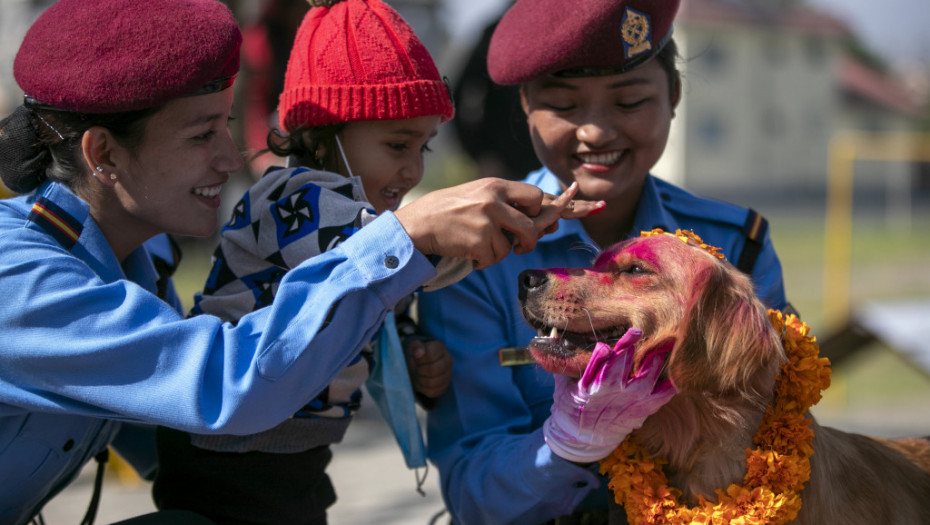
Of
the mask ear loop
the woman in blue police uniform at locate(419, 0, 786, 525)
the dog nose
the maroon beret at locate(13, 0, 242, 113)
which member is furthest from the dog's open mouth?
the maroon beret at locate(13, 0, 242, 113)

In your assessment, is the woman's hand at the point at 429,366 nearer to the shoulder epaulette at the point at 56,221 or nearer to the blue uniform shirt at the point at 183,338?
the blue uniform shirt at the point at 183,338

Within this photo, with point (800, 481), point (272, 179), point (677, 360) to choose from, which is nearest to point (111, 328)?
point (272, 179)

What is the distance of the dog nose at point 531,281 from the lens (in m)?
2.21

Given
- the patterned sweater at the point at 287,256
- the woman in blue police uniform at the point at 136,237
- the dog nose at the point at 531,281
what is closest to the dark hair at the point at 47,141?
the woman in blue police uniform at the point at 136,237

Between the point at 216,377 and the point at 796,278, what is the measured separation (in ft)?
49.1

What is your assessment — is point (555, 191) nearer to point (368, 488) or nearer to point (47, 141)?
point (47, 141)

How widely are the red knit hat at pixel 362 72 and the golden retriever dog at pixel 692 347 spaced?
0.67 metres

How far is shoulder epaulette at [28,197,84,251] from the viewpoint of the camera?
2.01 m

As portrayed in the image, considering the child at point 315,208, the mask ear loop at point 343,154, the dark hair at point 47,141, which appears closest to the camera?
the dark hair at point 47,141

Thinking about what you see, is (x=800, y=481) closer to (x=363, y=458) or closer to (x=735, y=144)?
(x=363, y=458)

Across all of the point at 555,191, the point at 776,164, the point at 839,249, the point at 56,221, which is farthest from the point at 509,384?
the point at 776,164

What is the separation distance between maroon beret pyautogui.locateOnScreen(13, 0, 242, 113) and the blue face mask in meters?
0.88

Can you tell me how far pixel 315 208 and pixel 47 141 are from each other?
2.15ft

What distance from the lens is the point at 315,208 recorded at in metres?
2.24
